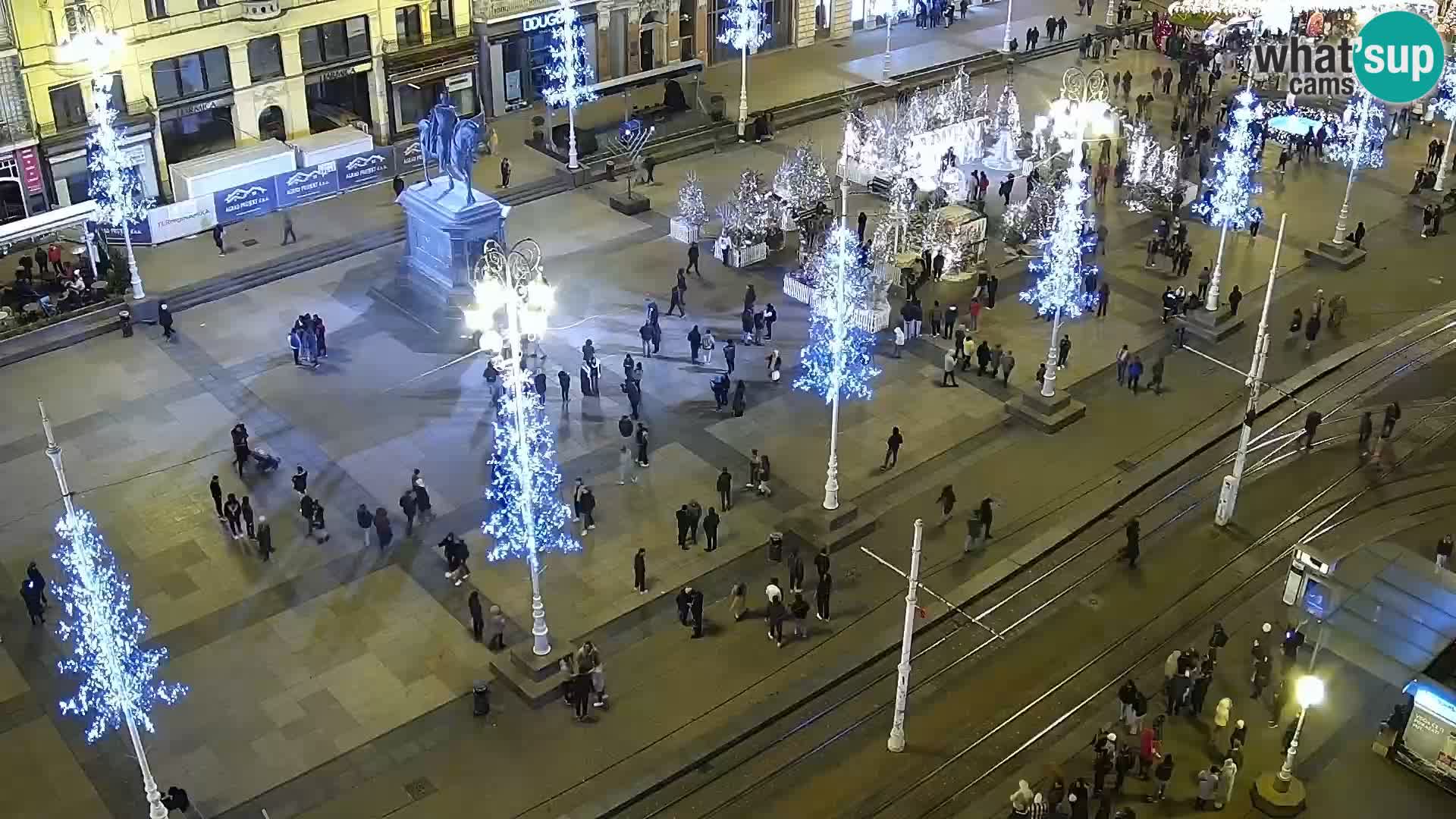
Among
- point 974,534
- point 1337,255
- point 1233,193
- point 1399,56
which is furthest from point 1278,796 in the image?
point 1337,255

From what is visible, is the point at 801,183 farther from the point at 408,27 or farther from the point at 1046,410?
the point at 408,27

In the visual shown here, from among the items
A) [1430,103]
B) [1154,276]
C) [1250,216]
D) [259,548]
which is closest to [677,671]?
[259,548]

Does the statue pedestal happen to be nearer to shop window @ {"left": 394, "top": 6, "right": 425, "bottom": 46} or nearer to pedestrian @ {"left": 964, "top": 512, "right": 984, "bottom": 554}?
shop window @ {"left": 394, "top": 6, "right": 425, "bottom": 46}

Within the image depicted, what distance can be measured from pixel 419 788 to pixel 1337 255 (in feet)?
113

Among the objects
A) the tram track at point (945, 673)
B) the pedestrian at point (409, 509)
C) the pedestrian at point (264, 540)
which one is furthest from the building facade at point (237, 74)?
the tram track at point (945, 673)

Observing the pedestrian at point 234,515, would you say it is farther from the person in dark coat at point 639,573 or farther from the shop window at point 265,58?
the shop window at point 265,58

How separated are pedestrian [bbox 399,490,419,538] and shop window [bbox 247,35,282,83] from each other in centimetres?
2197

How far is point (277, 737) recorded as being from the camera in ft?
90.8

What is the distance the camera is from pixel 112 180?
43156 millimetres

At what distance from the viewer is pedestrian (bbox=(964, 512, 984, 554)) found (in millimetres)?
32719

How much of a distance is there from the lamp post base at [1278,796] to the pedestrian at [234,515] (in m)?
21.7

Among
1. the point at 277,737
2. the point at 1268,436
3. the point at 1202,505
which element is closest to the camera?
the point at 277,737

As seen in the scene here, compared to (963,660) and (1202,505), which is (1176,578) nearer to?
(1202,505)

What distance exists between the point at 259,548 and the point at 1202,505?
2185 cm
